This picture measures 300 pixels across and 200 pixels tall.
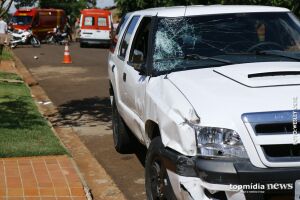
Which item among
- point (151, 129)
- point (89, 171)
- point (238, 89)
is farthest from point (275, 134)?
point (89, 171)

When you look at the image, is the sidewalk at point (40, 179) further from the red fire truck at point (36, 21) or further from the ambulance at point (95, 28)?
the red fire truck at point (36, 21)

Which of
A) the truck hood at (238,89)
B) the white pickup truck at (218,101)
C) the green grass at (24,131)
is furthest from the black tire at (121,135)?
the truck hood at (238,89)

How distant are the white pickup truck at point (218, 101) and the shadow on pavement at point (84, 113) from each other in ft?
12.7

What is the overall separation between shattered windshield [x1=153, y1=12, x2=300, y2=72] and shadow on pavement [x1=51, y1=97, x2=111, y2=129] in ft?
14.8

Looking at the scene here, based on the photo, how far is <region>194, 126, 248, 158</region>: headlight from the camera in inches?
142

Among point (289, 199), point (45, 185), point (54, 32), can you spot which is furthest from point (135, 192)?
point (54, 32)

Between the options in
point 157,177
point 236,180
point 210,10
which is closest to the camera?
point 236,180

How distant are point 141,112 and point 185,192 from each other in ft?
5.32

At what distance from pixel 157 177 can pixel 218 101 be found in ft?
3.27

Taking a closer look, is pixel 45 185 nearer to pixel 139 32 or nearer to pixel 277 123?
pixel 139 32

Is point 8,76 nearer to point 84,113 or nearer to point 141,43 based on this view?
point 84,113

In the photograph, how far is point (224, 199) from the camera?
11.8ft

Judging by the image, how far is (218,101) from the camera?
378 centimetres

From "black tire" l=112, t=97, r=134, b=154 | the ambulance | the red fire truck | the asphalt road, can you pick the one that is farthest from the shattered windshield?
the red fire truck
